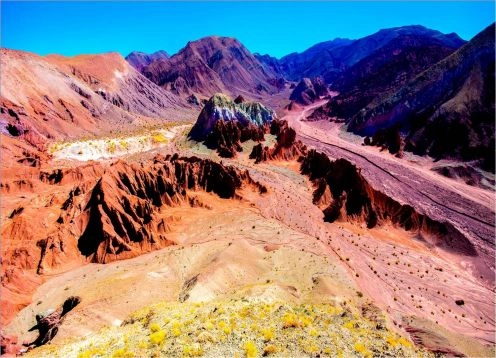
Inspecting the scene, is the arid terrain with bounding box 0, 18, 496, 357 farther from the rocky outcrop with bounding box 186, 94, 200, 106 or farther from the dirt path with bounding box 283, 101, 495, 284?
the rocky outcrop with bounding box 186, 94, 200, 106

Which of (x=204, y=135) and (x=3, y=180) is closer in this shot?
(x=3, y=180)

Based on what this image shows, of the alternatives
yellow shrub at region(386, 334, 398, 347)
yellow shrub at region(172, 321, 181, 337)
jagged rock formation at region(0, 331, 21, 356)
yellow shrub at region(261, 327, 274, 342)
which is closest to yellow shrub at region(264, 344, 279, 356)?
yellow shrub at region(261, 327, 274, 342)

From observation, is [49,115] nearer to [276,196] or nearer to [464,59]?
[276,196]

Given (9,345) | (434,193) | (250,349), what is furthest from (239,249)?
(434,193)

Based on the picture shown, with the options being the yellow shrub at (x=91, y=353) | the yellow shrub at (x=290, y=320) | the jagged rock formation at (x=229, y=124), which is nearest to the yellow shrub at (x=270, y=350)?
the yellow shrub at (x=290, y=320)

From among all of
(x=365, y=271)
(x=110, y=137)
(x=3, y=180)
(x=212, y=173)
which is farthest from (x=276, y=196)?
(x=110, y=137)

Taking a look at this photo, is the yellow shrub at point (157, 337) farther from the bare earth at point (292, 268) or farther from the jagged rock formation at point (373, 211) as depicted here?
the jagged rock formation at point (373, 211)

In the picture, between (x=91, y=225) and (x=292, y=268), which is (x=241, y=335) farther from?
(x=91, y=225)
